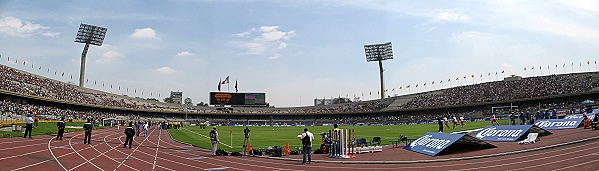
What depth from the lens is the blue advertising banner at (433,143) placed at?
58.0 ft

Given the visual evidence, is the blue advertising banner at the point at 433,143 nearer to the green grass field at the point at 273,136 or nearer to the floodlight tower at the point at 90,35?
the green grass field at the point at 273,136

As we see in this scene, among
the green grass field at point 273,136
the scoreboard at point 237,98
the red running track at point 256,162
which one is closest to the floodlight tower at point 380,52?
the scoreboard at point 237,98

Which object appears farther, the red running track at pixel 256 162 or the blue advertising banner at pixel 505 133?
the blue advertising banner at pixel 505 133

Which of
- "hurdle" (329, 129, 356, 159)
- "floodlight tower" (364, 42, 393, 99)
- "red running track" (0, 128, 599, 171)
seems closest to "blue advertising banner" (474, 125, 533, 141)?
"red running track" (0, 128, 599, 171)

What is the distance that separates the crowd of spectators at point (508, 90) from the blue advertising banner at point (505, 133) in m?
46.7

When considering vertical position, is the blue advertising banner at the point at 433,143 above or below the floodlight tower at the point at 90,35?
below

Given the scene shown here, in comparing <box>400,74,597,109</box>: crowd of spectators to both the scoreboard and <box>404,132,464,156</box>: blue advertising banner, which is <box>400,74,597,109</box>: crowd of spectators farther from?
<box>404,132,464,156</box>: blue advertising banner

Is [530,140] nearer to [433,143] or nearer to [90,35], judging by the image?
[433,143]

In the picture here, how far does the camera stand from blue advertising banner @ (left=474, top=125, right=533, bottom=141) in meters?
20.8

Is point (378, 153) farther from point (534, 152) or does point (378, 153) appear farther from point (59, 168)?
point (59, 168)

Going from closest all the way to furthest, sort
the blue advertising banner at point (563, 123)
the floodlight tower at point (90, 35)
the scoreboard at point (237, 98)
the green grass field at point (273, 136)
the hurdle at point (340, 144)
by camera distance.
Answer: the hurdle at point (340, 144) → the blue advertising banner at point (563, 123) → the green grass field at point (273, 136) → the floodlight tower at point (90, 35) → the scoreboard at point (237, 98)

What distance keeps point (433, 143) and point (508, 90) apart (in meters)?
61.8

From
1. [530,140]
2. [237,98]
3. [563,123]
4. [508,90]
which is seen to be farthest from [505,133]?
[237,98]

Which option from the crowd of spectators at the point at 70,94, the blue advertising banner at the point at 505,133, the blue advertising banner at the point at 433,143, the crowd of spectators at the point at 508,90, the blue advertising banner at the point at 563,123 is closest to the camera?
the blue advertising banner at the point at 433,143
